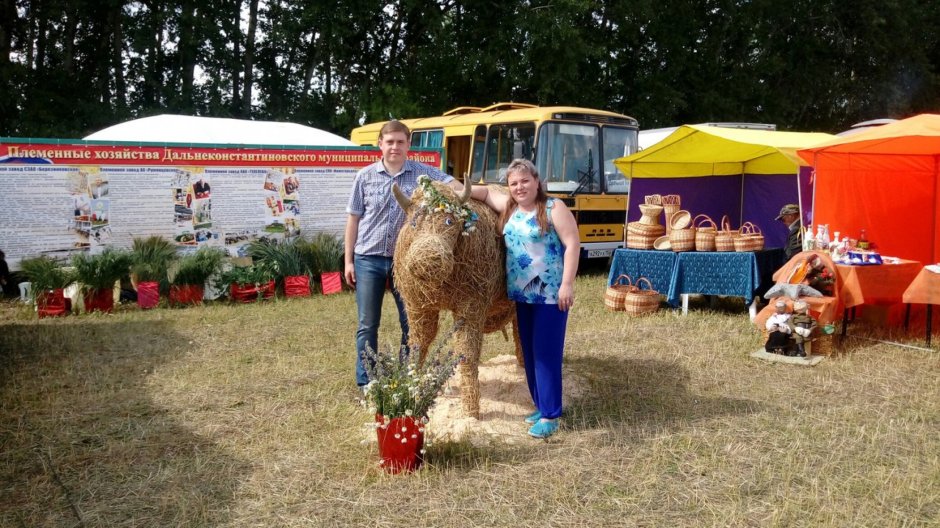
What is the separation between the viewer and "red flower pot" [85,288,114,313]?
830cm

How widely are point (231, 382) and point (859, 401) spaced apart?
4.70 m

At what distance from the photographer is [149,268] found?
876cm

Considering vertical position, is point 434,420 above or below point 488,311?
below

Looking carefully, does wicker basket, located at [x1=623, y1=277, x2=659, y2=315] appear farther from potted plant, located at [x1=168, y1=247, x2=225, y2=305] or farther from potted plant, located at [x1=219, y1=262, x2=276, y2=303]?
potted plant, located at [x1=168, y1=247, x2=225, y2=305]

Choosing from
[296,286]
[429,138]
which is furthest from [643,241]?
[429,138]

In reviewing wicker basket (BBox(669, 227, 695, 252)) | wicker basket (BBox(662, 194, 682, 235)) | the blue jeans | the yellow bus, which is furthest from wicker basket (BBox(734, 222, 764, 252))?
the blue jeans

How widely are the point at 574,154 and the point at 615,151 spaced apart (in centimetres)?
85

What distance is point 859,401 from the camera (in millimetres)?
5301

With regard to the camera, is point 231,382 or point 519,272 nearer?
point 519,272

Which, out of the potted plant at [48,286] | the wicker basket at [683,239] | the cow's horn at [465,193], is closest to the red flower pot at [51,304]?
the potted plant at [48,286]

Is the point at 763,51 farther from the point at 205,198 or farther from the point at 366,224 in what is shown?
the point at 366,224

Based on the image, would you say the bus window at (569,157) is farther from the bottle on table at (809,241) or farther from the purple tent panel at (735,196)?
the bottle on table at (809,241)

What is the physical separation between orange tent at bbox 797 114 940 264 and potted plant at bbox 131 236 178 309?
755 cm

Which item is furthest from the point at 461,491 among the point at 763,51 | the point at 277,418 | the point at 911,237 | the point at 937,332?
the point at 763,51
